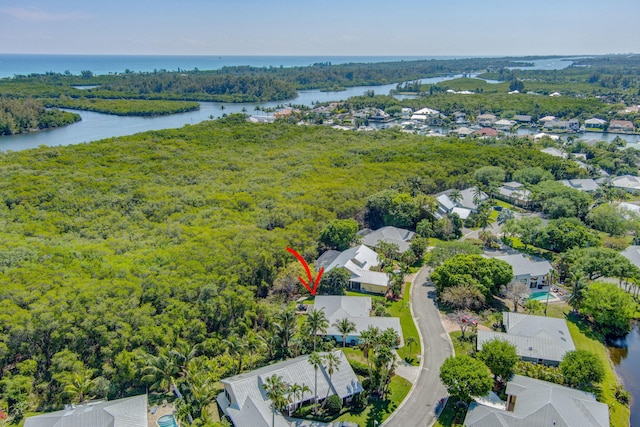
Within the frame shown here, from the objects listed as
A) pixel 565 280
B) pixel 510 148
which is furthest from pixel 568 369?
pixel 510 148

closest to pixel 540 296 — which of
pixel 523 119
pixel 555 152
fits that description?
pixel 555 152

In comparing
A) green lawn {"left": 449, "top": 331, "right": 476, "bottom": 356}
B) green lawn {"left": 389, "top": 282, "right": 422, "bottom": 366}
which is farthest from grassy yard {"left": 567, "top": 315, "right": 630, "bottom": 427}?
green lawn {"left": 389, "top": 282, "right": 422, "bottom": 366}

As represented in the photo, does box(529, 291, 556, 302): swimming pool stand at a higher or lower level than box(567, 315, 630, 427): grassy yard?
higher

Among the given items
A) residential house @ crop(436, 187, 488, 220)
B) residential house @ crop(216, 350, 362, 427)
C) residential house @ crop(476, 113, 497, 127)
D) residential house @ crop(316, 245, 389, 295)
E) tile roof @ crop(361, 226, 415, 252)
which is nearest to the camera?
residential house @ crop(216, 350, 362, 427)

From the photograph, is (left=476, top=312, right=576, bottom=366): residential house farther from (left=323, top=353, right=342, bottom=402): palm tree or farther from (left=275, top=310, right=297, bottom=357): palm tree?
(left=275, top=310, right=297, bottom=357): palm tree

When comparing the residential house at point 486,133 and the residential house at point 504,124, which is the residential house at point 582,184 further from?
the residential house at point 504,124

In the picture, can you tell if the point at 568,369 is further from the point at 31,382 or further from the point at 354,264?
the point at 31,382

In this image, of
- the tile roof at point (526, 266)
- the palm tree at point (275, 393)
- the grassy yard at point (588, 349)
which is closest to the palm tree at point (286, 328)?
the palm tree at point (275, 393)
